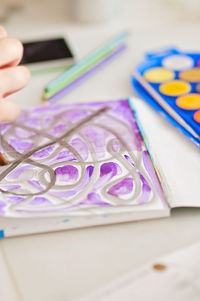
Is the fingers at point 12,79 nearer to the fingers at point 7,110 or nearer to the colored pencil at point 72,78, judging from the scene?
the fingers at point 7,110

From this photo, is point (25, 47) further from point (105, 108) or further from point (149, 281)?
point (149, 281)

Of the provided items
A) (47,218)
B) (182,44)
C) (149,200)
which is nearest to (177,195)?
(149,200)

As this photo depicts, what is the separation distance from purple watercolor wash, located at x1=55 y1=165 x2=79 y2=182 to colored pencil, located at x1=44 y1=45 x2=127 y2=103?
0.18 metres

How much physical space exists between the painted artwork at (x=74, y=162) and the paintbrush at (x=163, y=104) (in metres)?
0.04

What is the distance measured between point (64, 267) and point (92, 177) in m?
0.11

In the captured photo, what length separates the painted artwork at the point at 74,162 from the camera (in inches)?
16.6

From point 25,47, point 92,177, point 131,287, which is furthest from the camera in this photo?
point 25,47

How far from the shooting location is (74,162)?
48 cm

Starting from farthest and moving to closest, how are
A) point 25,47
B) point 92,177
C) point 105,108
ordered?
1. point 25,47
2. point 105,108
3. point 92,177

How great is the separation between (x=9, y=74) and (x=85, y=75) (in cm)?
24

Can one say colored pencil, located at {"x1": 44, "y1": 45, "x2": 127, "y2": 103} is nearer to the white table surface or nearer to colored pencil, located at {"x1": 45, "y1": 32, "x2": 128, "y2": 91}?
colored pencil, located at {"x1": 45, "y1": 32, "x2": 128, "y2": 91}

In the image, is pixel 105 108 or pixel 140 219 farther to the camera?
pixel 105 108

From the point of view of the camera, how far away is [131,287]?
351mm

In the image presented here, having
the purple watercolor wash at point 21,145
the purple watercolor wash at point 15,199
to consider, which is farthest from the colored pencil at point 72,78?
the purple watercolor wash at point 15,199
